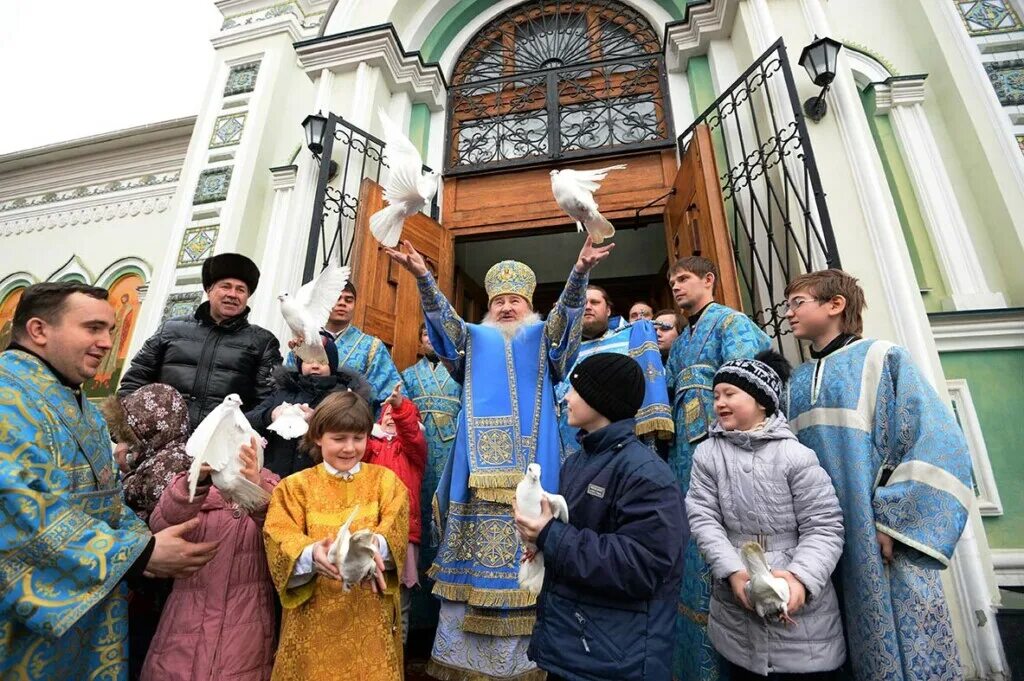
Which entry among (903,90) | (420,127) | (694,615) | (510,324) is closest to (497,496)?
(510,324)

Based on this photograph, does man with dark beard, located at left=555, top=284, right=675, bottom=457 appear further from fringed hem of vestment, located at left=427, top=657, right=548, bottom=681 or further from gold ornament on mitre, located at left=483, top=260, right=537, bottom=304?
fringed hem of vestment, located at left=427, top=657, right=548, bottom=681

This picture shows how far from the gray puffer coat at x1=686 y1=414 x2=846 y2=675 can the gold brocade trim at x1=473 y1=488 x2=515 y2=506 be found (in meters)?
0.79

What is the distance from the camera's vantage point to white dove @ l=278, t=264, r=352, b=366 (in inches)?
88.2

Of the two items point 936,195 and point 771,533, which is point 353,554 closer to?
point 771,533

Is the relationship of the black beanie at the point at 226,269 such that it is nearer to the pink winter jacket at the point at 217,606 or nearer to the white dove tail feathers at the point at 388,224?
the white dove tail feathers at the point at 388,224

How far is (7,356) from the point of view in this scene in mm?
1433

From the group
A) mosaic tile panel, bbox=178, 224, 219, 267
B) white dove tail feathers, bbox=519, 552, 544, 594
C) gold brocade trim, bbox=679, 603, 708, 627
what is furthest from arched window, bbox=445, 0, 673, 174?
white dove tail feathers, bbox=519, 552, 544, 594

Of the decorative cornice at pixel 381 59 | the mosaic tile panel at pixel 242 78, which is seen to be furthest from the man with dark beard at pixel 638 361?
the mosaic tile panel at pixel 242 78

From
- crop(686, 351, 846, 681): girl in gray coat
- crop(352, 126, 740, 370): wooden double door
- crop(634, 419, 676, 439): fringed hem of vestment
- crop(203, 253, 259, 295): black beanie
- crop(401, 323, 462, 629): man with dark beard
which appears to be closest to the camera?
crop(686, 351, 846, 681): girl in gray coat

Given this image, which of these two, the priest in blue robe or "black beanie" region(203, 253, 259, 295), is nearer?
the priest in blue robe

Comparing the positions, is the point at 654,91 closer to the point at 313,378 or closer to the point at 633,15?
the point at 633,15

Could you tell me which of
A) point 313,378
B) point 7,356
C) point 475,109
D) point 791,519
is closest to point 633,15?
point 475,109

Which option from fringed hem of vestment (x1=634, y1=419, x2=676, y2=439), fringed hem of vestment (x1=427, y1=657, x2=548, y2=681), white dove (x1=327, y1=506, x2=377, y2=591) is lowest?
fringed hem of vestment (x1=427, y1=657, x2=548, y2=681)

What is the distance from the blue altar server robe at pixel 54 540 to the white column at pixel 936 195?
5.69m
